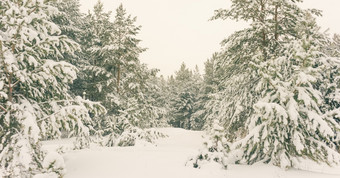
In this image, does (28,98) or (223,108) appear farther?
(223,108)

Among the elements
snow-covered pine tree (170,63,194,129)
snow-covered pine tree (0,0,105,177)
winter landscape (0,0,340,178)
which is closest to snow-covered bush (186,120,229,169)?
winter landscape (0,0,340,178)

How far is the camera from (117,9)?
57.2 ft

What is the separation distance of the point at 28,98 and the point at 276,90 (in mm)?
7119

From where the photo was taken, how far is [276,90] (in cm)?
749

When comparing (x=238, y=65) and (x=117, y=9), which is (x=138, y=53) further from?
(x=238, y=65)

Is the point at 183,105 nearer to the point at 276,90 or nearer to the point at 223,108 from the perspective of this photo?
the point at 223,108

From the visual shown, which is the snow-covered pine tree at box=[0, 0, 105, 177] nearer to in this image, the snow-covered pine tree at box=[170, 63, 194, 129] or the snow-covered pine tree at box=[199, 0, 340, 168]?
the snow-covered pine tree at box=[199, 0, 340, 168]

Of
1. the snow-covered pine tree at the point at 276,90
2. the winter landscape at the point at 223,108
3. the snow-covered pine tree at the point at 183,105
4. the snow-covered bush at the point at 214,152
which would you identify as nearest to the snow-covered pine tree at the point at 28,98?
the winter landscape at the point at 223,108

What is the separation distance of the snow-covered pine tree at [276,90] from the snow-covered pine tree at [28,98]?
468 centimetres

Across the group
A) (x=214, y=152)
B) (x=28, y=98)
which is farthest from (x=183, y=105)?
(x=28, y=98)

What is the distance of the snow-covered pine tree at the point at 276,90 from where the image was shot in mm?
6930

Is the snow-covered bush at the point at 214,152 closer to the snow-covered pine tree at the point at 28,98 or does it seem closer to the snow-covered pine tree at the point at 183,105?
the snow-covered pine tree at the point at 28,98

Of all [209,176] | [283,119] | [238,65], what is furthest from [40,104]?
[238,65]

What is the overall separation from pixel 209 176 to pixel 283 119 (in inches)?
95.7
